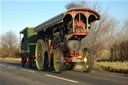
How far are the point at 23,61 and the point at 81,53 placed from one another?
8.54m

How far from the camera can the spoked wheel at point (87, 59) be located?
11039mm

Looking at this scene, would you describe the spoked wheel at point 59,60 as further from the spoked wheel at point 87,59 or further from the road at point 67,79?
the spoked wheel at point 87,59

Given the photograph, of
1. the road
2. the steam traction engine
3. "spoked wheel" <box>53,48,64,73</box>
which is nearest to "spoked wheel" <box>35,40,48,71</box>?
the steam traction engine

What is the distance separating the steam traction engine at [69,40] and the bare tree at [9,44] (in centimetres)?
4037

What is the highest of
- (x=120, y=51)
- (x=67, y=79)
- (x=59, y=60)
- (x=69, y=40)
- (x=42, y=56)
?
(x=69, y=40)

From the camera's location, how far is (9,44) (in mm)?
54094

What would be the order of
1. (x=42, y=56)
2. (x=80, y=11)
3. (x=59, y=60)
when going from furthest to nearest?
(x=42, y=56) → (x=80, y=11) → (x=59, y=60)

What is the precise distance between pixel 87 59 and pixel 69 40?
1615 mm

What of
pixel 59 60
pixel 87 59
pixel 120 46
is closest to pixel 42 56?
pixel 59 60

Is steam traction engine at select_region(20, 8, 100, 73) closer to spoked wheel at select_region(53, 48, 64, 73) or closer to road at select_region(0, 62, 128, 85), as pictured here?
spoked wheel at select_region(53, 48, 64, 73)

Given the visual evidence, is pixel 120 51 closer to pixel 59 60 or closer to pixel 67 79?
pixel 59 60

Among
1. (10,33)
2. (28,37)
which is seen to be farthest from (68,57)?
(10,33)

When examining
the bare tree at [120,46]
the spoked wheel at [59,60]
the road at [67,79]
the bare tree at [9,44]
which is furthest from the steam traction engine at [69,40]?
the bare tree at [9,44]

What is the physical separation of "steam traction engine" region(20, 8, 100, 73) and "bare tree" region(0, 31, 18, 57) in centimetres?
4037
